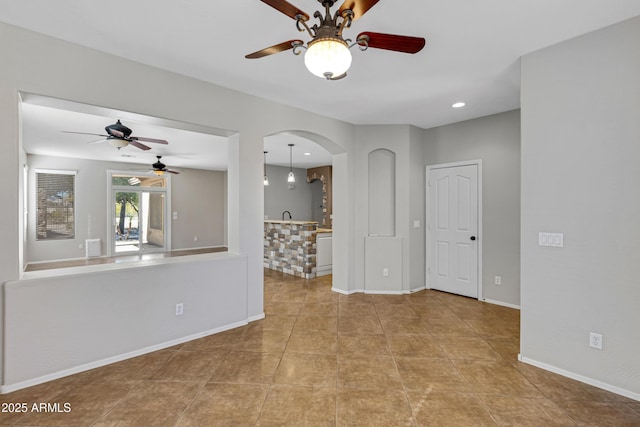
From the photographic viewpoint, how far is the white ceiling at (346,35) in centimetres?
206

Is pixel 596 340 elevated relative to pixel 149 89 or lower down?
lower down

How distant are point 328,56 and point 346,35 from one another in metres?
0.94

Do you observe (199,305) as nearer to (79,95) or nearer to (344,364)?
(344,364)

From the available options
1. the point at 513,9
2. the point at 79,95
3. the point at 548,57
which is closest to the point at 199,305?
the point at 79,95

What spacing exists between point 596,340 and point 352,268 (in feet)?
9.90

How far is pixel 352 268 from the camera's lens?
4.88 metres

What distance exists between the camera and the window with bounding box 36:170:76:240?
7.30 m

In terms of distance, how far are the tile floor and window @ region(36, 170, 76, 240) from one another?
270 inches

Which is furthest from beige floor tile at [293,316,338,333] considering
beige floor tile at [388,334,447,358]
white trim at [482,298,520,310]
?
white trim at [482,298,520,310]

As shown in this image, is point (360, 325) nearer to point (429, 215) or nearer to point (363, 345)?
point (363, 345)

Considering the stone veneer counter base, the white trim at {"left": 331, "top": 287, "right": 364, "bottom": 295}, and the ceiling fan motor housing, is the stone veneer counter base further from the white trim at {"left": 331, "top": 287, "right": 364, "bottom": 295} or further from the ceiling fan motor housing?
the ceiling fan motor housing

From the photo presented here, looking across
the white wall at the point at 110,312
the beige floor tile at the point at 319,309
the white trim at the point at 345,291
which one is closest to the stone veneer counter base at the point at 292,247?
the white trim at the point at 345,291

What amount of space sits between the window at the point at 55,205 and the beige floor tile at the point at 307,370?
25.5 ft

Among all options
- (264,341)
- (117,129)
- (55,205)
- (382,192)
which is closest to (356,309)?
(264,341)
